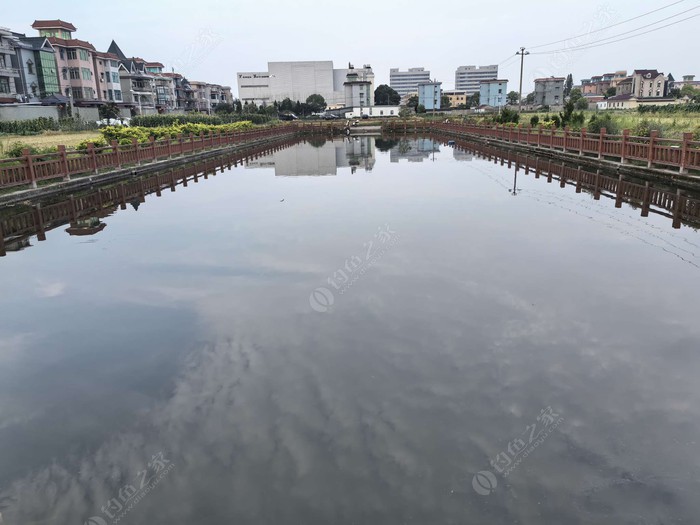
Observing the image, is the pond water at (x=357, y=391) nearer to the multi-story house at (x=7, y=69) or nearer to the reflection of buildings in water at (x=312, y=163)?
the reflection of buildings in water at (x=312, y=163)

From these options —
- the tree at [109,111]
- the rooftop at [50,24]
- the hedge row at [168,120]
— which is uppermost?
the rooftop at [50,24]

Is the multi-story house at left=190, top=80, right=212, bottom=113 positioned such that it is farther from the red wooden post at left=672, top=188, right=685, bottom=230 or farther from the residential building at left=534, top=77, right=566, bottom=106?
the red wooden post at left=672, top=188, right=685, bottom=230

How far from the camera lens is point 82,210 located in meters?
12.9

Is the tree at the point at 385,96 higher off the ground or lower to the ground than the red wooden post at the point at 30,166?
higher

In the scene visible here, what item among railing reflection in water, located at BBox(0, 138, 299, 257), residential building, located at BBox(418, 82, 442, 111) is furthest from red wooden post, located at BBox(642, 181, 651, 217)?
residential building, located at BBox(418, 82, 442, 111)

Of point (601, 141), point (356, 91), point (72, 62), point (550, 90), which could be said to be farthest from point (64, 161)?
point (550, 90)

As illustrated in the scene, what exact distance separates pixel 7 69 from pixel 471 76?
459 ft

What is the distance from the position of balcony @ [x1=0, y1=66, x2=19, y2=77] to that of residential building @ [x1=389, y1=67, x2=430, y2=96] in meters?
130

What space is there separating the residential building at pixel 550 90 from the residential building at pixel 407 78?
68.3 meters

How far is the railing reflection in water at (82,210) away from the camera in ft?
34.1

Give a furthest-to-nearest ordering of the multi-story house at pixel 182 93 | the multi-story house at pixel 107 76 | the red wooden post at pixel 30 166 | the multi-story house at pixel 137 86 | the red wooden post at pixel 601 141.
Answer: the multi-story house at pixel 182 93 → the multi-story house at pixel 137 86 → the multi-story house at pixel 107 76 → the red wooden post at pixel 601 141 → the red wooden post at pixel 30 166

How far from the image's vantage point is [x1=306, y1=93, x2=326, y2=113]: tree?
101375mm

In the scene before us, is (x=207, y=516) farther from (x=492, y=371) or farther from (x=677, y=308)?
(x=677, y=308)

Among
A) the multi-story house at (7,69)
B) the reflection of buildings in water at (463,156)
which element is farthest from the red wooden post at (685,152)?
the multi-story house at (7,69)
